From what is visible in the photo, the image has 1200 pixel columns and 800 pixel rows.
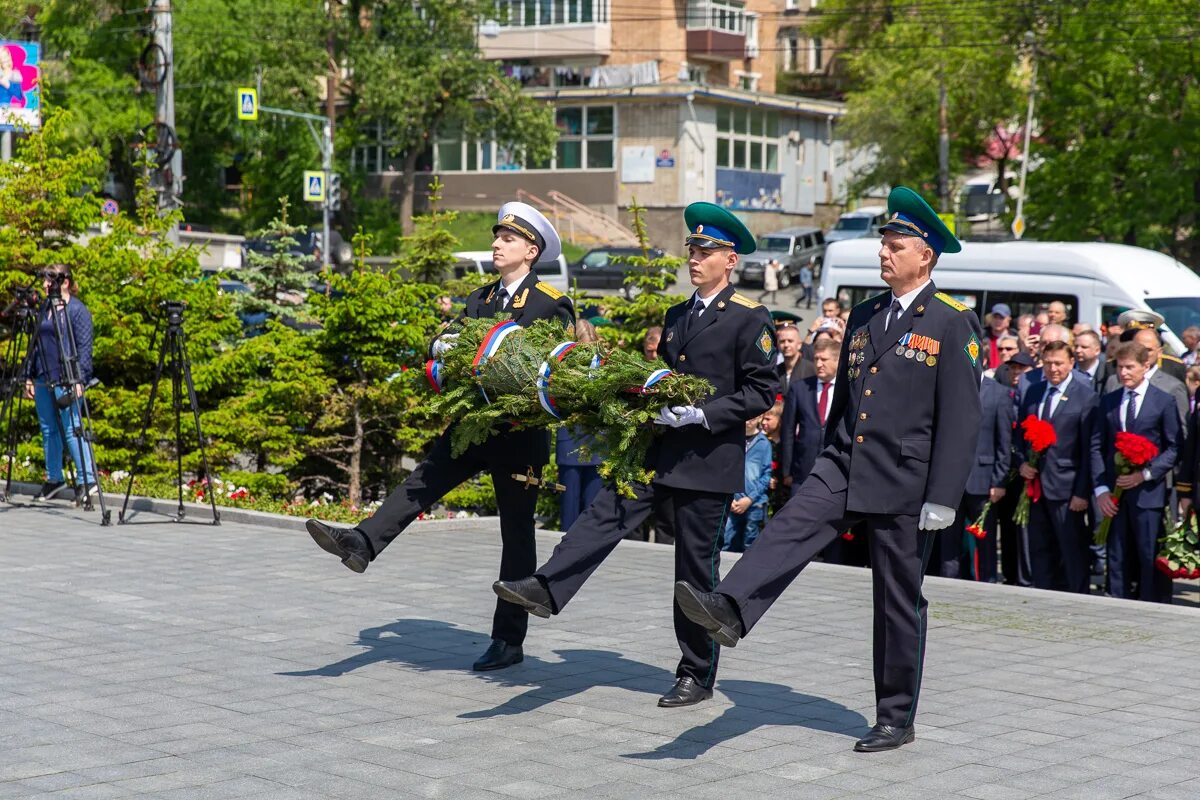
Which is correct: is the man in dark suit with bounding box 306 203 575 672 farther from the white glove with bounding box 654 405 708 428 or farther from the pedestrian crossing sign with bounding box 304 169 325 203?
the pedestrian crossing sign with bounding box 304 169 325 203

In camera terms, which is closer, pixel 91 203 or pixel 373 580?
pixel 373 580

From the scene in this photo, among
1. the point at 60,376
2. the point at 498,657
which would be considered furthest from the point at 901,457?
the point at 60,376

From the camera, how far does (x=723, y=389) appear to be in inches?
283

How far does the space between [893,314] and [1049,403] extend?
17.6 feet

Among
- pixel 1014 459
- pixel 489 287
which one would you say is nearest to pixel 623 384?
pixel 489 287

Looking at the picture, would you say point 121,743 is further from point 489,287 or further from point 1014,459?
point 1014,459

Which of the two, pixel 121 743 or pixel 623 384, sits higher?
pixel 623 384

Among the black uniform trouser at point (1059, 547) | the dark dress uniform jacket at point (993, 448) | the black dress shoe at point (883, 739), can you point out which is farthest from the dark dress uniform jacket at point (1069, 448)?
the black dress shoe at point (883, 739)

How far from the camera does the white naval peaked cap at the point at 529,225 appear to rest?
7.81 m

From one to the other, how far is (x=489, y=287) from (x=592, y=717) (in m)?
2.23

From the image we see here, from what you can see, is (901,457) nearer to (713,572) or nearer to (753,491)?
(713,572)

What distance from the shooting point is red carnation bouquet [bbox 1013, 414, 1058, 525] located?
37.9 feet

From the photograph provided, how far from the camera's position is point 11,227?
52.6 feet

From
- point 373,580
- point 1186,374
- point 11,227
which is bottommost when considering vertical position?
point 373,580
